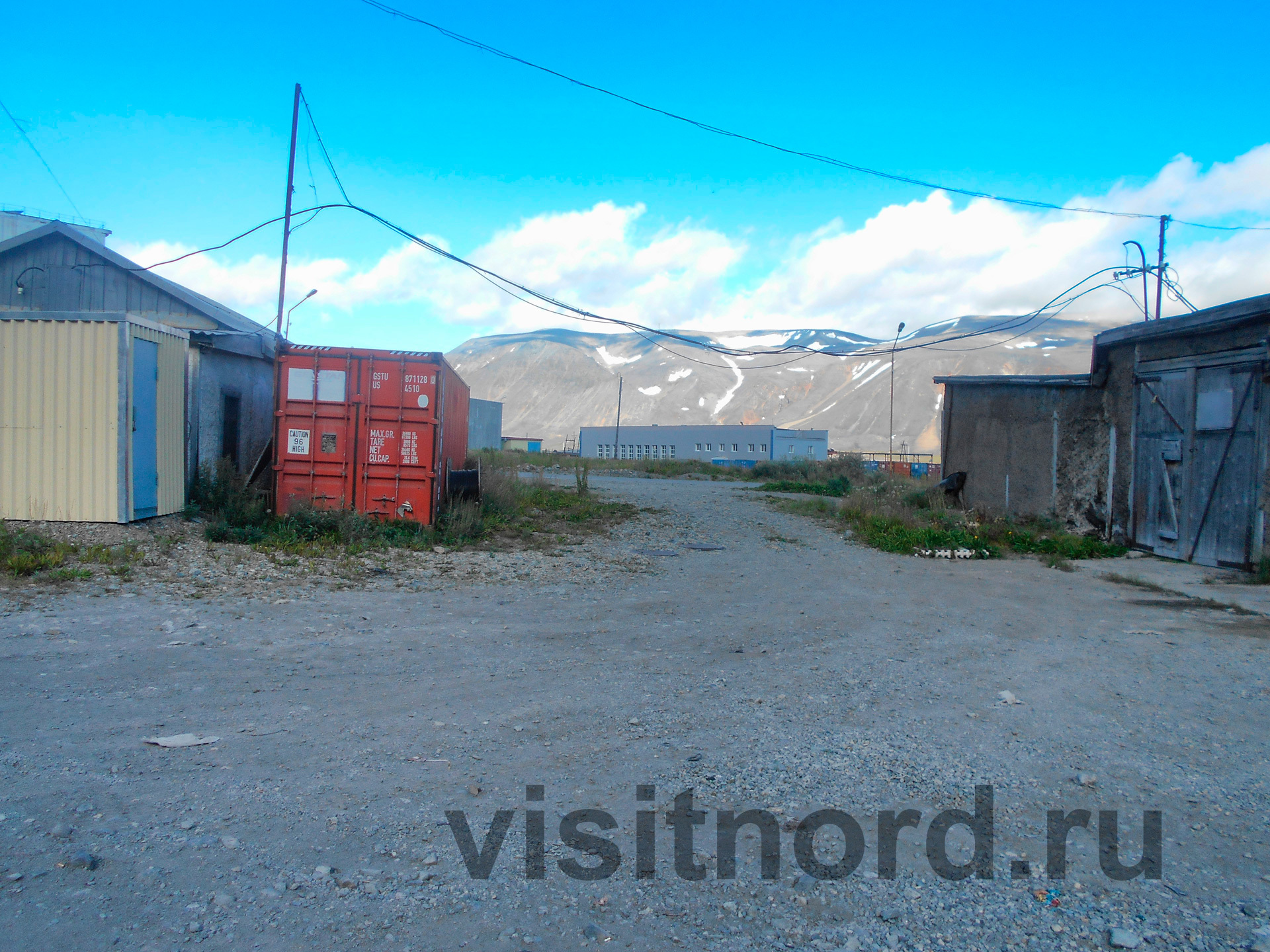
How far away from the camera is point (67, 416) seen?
376 inches

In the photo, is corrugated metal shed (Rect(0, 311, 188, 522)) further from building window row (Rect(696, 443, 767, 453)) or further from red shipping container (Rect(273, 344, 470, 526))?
building window row (Rect(696, 443, 767, 453))

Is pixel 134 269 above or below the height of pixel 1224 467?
above

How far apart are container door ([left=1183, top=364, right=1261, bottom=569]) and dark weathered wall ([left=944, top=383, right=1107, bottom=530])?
6.58 ft

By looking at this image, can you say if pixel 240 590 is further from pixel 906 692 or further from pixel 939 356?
pixel 939 356

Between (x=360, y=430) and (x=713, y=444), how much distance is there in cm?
6843

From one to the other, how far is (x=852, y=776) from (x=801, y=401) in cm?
13886

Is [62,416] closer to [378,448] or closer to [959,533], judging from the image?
[378,448]

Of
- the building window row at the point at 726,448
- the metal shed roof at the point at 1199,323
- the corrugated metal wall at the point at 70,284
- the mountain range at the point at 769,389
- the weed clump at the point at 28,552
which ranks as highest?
the mountain range at the point at 769,389

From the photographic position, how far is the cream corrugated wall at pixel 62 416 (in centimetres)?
950

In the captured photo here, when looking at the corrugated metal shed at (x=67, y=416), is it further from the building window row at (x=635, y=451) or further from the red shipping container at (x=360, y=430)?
the building window row at (x=635, y=451)

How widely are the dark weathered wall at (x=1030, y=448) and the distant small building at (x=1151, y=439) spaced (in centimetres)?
2

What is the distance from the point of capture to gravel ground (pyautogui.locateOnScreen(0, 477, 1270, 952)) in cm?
263

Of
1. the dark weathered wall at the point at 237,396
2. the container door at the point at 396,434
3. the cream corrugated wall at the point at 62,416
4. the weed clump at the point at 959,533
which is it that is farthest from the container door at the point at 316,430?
the weed clump at the point at 959,533

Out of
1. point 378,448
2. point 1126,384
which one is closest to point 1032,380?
point 1126,384
